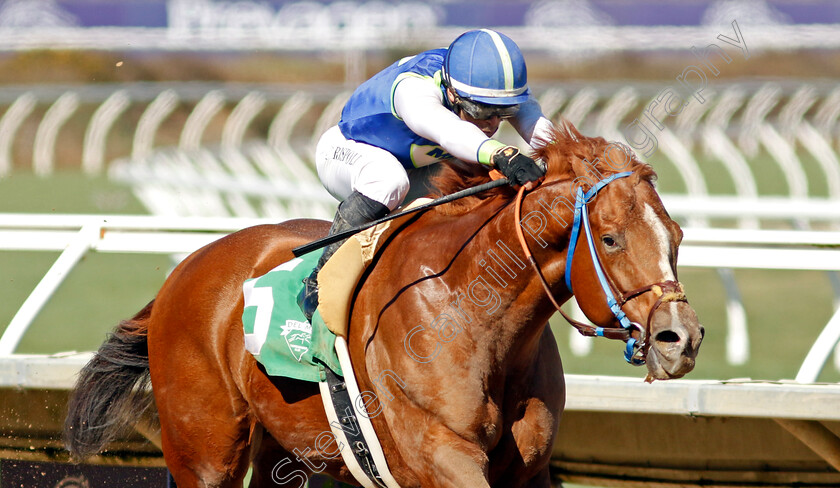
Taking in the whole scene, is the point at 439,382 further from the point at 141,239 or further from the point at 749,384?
the point at 141,239

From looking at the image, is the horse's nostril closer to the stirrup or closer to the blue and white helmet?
the blue and white helmet

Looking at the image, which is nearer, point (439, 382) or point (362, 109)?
point (439, 382)

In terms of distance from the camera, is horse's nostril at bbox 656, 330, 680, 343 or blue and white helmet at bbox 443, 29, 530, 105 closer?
horse's nostril at bbox 656, 330, 680, 343

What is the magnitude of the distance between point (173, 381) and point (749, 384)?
1.99 metres

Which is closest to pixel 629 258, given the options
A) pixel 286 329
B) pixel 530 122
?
pixel 530 122

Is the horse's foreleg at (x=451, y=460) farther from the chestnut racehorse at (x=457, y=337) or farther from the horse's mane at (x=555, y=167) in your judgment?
the horse's mane at (x=555, y=167)

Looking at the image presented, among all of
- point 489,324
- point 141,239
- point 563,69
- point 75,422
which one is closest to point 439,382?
point 489,324

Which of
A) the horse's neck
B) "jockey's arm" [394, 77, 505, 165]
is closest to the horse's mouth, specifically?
the horse's neck

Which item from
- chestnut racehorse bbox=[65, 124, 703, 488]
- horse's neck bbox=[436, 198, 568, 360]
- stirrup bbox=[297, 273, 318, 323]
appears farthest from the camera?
stirrup bbox=[297, 273, 318, 323]

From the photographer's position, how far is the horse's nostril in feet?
7.48

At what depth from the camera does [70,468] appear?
4262mm

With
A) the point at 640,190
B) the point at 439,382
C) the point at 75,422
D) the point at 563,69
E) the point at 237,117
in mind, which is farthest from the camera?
the point at 563,69

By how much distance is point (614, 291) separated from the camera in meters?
2.43

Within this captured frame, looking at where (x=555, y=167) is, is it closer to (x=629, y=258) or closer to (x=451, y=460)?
(x=629, y=258)
